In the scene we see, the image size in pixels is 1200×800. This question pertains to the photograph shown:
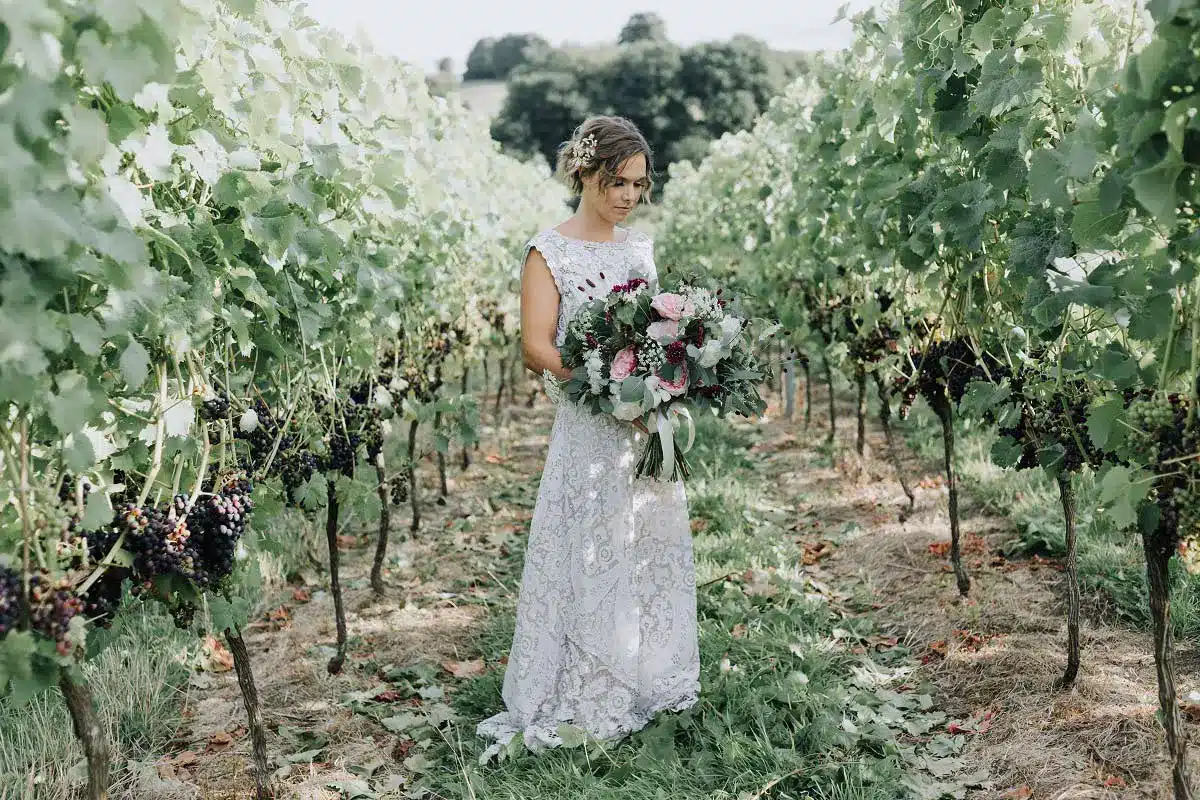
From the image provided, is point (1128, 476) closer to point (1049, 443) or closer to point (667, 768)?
point (1049, 443)

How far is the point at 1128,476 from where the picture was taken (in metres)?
1.96

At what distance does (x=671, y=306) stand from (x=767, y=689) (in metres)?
1.44

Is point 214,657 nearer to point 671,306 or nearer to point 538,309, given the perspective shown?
point 538,309

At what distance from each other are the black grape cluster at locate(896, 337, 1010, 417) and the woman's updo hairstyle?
4.77 feet

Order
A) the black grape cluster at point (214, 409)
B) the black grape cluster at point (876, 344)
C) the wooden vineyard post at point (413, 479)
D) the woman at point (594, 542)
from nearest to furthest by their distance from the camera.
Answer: the black grape cluster at point (214, 409) < the woman at point (594, 542) < the black grape cluster at point (876, 344) < the wooden vineyard post at point (413, 479)

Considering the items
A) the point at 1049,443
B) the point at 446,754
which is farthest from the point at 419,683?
the point at 1049,443

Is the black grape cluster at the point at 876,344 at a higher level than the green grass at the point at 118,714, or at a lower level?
higher

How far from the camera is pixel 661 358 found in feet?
9.84

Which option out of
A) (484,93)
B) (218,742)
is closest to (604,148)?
(218,742)

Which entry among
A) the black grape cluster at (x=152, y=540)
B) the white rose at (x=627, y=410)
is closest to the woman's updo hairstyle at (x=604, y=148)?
the white rose at (x=627, y=410)

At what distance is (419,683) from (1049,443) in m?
2.59

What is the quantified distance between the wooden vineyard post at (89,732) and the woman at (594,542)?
4.34 ft

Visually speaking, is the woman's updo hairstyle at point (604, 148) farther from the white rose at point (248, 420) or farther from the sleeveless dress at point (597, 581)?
the white rose at point (248, 420)

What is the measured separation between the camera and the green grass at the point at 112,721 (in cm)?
293
